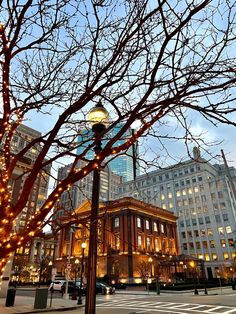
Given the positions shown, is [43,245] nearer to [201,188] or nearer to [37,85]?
[201,188]

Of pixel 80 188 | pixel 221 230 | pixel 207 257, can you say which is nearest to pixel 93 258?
pixel 80 188

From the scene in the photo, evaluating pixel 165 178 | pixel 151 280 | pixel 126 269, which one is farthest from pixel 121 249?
pixel 165 178

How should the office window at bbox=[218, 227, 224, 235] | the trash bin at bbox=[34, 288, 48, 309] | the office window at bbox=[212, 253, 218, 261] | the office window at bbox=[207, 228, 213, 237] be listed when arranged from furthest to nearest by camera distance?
1. the office window at bbox=[207, 228, 213, 237]
2. the office window at bbox=[218, 227, 224, 235]
3. the office window at bbox=[212, 253, 218, 261]
4. the trash bin at bbox=[34, 288, 48, 309]

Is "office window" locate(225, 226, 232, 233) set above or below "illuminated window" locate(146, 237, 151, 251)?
above

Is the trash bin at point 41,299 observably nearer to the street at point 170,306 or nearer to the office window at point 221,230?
the street at point 170,306

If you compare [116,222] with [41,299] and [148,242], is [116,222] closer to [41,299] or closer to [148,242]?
[148,242]

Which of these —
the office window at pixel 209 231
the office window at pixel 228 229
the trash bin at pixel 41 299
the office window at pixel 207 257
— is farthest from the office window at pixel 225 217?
the trash bin at pixel 41 299

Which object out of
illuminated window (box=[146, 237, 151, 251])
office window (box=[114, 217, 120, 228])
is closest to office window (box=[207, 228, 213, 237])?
illuminated window (box=[146, 237, 151, 251])

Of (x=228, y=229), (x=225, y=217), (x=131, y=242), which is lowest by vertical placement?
Answer: (x=131, y=242)

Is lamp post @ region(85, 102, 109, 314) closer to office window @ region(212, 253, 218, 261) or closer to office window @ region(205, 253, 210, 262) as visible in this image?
office window @ region(212, 253, 218, 261)

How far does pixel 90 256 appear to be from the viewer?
14.7ft

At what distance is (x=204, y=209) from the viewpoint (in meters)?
80.2

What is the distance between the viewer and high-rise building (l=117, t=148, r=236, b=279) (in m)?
71.8

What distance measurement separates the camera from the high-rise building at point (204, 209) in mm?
71812
